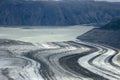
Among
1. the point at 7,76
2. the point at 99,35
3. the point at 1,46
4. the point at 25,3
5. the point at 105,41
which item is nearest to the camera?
the point at 7,76

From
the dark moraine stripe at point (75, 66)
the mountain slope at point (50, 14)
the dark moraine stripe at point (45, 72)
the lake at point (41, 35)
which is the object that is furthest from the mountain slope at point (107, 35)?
the mountain slope at point (50, 14)

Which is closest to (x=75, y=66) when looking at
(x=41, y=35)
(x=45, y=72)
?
(x=45, y=72)

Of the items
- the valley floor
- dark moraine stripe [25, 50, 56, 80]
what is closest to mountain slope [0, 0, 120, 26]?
the valley floor

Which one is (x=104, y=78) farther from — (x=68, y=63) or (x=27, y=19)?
(x=27, y=19)

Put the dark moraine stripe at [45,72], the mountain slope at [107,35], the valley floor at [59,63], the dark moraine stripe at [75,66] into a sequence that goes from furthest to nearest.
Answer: the mountain slope at [107,35]
the dark moraine stripe at [75,66]
the valley floor at [59,63]
the dark moraine stripe at [45,72]

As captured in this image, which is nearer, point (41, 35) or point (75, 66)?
point (75, 66)

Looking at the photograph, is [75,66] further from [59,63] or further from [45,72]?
[45,72]

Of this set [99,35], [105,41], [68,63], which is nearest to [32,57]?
[68,63]

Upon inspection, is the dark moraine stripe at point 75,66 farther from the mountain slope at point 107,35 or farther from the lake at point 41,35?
the lake at point 41,35
